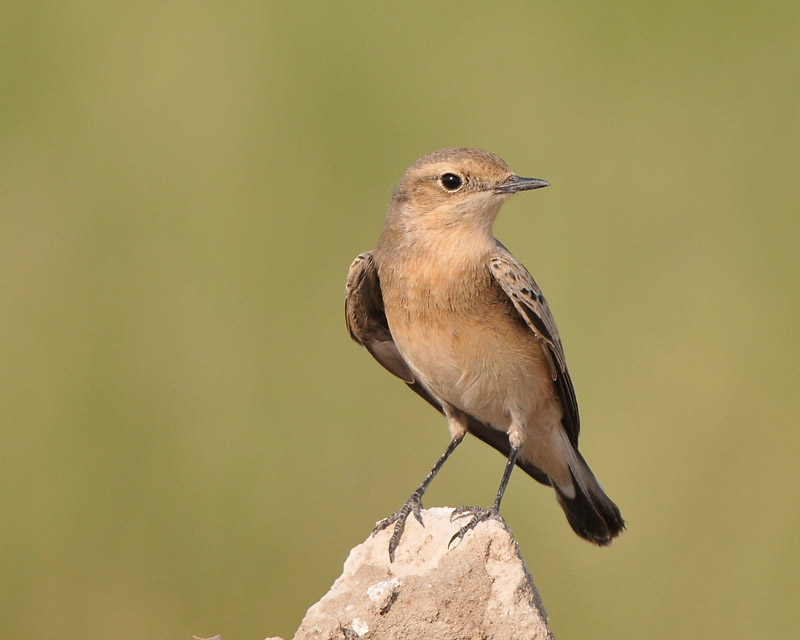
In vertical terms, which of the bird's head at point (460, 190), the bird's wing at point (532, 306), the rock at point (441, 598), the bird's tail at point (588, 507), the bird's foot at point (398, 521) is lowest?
the rock at point (441, 598)

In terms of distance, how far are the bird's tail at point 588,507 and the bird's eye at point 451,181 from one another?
64.9 inches

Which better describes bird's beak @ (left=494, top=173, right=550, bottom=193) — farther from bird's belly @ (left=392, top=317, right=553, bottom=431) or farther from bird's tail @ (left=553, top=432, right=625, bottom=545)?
bird's tail @ (left=553, top=432, right=625, bottom=545)

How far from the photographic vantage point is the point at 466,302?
6984mm

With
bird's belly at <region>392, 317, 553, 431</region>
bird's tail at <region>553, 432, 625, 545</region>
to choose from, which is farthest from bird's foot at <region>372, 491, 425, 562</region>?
bird's tail at <region>553, 432, 625, 545</region>

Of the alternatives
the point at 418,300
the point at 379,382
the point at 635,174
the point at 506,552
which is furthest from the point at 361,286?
the point at 635,174

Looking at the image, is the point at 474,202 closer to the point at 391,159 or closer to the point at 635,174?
the point at 391,159

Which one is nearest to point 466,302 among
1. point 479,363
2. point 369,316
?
point 479,363

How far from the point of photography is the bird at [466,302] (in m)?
7.01

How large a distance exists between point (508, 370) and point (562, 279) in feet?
12.0

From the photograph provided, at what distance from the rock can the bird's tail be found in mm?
2072

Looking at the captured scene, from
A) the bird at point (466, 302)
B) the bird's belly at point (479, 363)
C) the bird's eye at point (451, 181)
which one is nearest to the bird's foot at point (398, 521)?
the bird at point (466, 302)

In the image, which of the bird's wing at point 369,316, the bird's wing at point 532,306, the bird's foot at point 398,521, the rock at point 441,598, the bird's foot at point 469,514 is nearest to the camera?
the rock at point 441,598

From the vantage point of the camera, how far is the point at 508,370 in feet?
23.4

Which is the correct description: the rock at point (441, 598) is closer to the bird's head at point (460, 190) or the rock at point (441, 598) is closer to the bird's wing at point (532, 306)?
the bird's wing at point (532, 306)
